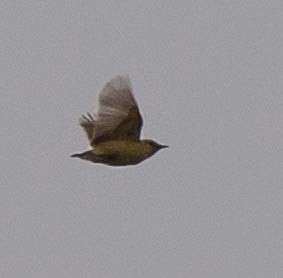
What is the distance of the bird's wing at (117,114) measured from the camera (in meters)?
18.1

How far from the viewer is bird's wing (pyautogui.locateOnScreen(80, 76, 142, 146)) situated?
1806cm

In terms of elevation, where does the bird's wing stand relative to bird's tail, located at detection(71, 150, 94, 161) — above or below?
above

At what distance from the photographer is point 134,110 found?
59.6 ft

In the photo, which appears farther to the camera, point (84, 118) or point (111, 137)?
point (84, 118)

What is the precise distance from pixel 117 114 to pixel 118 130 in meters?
0.27

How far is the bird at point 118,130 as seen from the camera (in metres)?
18.1

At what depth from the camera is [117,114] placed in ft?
59.7

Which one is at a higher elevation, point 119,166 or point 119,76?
point 119,76

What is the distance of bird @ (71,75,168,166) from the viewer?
59.3ft

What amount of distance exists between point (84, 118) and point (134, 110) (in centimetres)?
226

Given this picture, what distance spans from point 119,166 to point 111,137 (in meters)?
0.37

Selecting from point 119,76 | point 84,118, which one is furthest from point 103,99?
point 84,118

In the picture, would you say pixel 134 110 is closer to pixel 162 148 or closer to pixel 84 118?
pixel 162 148

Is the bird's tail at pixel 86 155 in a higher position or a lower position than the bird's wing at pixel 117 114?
lower
